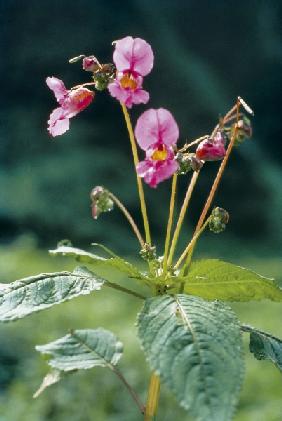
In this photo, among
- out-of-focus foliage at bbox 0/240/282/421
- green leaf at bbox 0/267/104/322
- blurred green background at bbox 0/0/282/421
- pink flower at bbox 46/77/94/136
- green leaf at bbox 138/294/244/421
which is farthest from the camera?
blurred green background at bbox 0/0/282/421

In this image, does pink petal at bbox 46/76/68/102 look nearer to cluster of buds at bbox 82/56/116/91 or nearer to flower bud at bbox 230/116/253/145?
cluster of buds at bbox 82/56/116/91

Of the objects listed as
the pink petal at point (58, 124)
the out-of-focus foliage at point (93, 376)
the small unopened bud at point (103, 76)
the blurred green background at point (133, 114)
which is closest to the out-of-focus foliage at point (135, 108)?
the blurred green background at point (133, 114)

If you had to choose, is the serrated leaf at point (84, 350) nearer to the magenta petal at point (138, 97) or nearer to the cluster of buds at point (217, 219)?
the cluster of buds at point (217, 219)

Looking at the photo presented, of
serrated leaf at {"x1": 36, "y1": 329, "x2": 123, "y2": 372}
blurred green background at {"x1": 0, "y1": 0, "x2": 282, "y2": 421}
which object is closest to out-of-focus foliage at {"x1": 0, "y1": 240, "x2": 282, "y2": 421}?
blurred green background at {"x1": 0, "y1": 0, "x2": 282, "y2": 421}

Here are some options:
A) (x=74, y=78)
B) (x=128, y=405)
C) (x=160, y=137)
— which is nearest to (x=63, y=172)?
(x=74, y=78)

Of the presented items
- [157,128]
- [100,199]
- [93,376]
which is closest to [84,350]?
[100,199]

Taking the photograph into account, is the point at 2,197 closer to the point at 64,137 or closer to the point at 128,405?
the point at 64,137

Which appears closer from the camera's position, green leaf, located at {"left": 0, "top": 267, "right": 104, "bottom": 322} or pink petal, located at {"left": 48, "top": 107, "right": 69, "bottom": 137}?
green leaf, located at {"left": 0, "top": 267, "right": 104, "bottom": 322}
